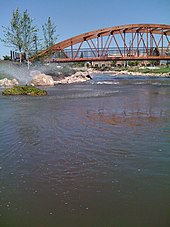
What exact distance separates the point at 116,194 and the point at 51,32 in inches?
2727

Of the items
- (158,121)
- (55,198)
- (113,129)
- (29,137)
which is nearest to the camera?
(55,198)

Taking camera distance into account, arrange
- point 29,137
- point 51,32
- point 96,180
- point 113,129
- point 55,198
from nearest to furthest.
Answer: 1. point 55,198
2. point 96,180
3. point 29,137
4. point 113,129
5. point 51,32

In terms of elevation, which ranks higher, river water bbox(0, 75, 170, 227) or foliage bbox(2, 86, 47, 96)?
foliage bbox(2, 86, 47, 96)

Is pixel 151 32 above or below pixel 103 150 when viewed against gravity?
above

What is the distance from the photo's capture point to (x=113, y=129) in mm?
11172

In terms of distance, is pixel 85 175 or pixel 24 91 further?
pixel 24 91

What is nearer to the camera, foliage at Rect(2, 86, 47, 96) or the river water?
the river water

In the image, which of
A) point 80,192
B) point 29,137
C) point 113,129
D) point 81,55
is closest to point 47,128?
point 29,137

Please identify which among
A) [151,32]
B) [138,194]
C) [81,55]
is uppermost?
[151,32]

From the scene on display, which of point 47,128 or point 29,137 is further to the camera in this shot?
point 47,128

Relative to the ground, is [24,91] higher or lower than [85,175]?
higher

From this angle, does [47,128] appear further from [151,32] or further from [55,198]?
[151,32]

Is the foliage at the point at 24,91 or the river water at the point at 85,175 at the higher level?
the foliage at the point at 24,91

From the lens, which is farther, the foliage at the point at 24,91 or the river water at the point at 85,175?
the foliage at the point at 24,91
